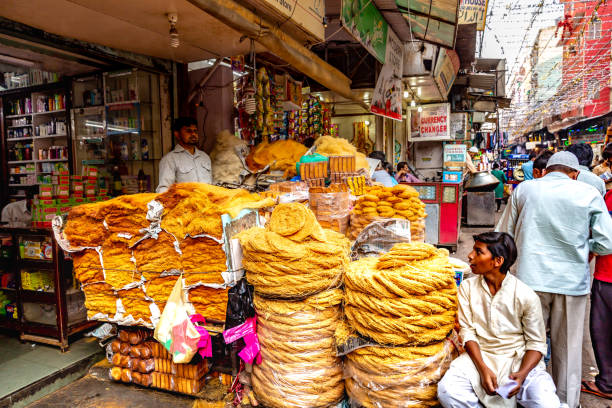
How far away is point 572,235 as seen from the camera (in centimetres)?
269

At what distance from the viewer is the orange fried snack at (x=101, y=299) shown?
2.87m

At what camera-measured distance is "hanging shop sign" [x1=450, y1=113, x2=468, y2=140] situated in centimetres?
1263

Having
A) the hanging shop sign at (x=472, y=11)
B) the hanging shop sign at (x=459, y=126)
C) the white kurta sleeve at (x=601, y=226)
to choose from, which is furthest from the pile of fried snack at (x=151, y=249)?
the hanging shop sign at (x=459, y=126)

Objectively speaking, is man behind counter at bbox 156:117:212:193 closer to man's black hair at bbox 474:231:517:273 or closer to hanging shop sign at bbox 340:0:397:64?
hanging shop sign at bbox 340:0:397:64

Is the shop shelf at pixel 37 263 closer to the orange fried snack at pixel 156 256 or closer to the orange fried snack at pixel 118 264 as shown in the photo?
the orange fried snack at pixel 118 264

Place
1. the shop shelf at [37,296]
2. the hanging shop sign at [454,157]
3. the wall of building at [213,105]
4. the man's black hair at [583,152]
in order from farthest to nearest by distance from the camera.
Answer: the hanging shop sign at [454,157]
the wall of building at [213,105]
the man's black hair at [583,152]
the shop shelf at [37,296]

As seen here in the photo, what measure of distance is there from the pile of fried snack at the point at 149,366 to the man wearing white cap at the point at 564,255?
2655mm

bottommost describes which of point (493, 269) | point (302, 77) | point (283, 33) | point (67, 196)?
point (493, 269)

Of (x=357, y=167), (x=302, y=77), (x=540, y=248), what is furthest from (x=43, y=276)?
(x=302, y=77)

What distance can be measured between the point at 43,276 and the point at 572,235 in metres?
4.93

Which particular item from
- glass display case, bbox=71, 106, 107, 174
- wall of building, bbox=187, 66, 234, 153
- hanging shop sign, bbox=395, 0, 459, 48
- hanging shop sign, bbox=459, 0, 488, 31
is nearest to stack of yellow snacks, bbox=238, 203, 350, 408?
wall of building, bbox=187, 66, 234, 153

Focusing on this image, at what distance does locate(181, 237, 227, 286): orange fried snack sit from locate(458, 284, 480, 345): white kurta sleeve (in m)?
1.56

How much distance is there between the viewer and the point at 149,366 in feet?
9.54

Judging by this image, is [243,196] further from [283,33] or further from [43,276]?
[43,276]
